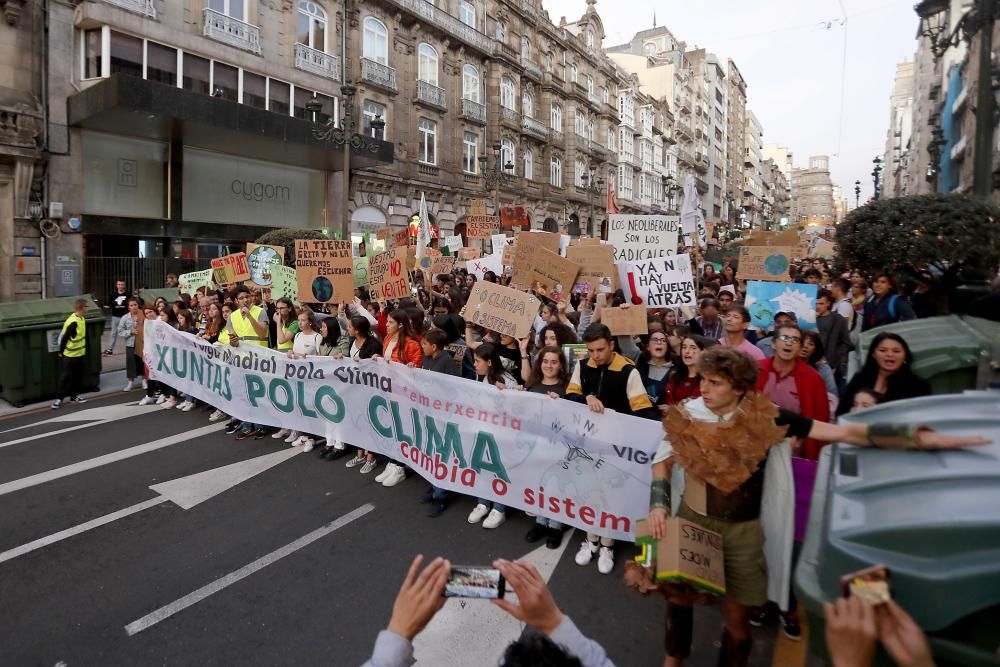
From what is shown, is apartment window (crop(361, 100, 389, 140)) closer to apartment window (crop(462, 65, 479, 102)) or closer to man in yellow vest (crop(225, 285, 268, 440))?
apartment window (crop(462, 65, 479, 102))

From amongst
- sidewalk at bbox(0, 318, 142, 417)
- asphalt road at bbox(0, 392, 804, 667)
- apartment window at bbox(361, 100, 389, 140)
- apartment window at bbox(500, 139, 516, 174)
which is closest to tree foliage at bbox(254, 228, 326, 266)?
sidewalk at bbox(0, 318, 142, 417)

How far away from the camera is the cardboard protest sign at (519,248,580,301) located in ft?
25.5

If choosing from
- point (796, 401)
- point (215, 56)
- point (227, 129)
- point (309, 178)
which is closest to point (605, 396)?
point (796, 401)

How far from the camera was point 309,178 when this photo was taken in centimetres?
2397

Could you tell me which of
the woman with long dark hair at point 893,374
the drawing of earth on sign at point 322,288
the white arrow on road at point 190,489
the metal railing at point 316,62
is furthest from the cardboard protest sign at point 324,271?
the metal railing at point 316,62

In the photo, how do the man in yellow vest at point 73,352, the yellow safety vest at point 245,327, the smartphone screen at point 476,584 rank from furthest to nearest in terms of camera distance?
1. the man in yellow vest at point 73,352
2. the yellow safety vest at point 245,327
3. the smartphone screen at point 476,584

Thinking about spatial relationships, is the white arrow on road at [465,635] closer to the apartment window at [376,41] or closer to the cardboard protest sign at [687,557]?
the cardboard protest sign at [687,557]

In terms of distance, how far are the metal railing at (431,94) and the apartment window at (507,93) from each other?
5.19m

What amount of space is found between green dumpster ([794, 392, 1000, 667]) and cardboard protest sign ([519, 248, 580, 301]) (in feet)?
18.9

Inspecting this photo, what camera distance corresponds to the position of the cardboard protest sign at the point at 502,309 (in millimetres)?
5634

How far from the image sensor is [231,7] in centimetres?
2038

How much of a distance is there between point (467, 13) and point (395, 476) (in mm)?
30970

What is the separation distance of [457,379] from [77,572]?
3019mm

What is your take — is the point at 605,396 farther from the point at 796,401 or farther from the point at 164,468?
the point at 164,468
